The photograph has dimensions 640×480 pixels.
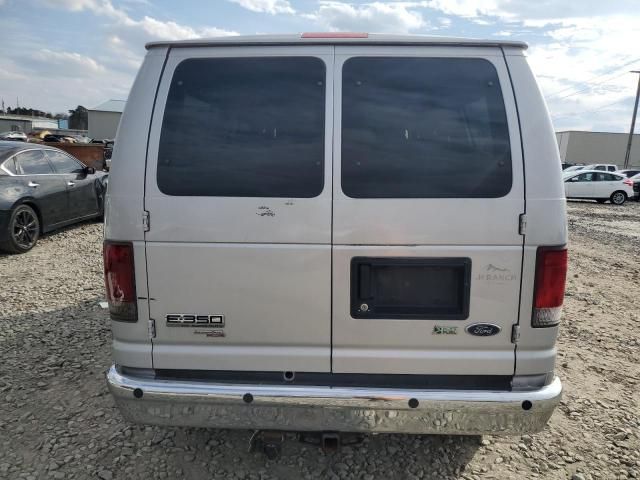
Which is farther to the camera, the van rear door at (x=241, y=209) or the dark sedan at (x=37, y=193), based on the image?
the dark sedan at (x=37, y=193)

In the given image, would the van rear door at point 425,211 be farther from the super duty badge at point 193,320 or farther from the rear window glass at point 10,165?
the rear window glass at point 10,165

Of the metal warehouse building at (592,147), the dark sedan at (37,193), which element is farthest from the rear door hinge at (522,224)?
the metal warehouse building at (592,147)

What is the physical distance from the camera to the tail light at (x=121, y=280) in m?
2.21

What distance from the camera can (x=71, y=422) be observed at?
3154 mm

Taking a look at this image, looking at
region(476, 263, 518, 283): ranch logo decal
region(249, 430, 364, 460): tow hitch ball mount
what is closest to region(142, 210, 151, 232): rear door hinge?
region(249, 430, 364, 460): tow hitch ball mount

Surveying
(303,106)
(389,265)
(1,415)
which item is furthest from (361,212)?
(1,415)

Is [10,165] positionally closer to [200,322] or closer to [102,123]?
[200,322]

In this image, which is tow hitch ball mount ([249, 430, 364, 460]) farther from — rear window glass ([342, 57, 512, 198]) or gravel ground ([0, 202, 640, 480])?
rear window glass ([342, 57, 512, 198])

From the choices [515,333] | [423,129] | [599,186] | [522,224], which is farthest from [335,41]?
[599,186]

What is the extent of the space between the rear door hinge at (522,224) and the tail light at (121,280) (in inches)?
73.0

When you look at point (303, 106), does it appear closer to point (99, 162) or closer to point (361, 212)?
point (361, 212)

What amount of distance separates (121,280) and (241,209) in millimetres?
705

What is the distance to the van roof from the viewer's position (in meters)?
2.21

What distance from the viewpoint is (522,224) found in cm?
211
